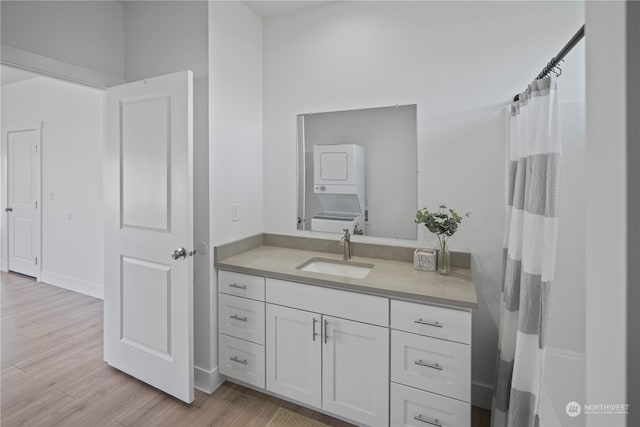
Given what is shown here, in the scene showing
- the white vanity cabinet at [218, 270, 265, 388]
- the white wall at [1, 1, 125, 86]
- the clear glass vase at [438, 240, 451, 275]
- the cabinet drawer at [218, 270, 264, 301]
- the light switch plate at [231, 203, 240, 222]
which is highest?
the white wall at [1, 1, 125, 86]

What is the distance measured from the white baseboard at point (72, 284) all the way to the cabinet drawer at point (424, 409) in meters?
3.50

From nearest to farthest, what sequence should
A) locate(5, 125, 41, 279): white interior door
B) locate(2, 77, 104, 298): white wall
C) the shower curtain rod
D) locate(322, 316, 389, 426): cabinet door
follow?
the shower curtain rod → locate(322, 316, 389, 426): cabinet door → locate(2, 77, 104, 298): white wall → locate(5, 125, 41, 279): white interior door

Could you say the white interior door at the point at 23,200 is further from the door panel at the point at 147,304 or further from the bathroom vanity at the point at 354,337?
the bathroom vanity at the point at 354,337

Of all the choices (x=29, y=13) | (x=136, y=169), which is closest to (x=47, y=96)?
(x=29, y=13)

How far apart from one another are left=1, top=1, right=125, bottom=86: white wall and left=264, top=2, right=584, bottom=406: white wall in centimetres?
135

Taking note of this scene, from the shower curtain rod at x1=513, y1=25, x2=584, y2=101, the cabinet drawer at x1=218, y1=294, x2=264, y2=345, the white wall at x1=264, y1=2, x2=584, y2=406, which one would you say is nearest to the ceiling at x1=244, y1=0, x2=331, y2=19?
the white wall at x1=264, y1=2, x2=584, y2=406

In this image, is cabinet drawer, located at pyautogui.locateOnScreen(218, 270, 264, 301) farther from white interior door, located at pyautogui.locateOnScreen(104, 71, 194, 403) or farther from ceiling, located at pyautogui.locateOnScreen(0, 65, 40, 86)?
ceiling, located at pyautogui.locateOnScreen(0, 65, 40, 86)

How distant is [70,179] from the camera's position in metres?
3.82

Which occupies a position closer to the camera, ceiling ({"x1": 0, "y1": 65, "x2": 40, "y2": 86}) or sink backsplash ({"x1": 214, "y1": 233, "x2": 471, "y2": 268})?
sink backsplash ({"x1": 214, "y1": 233, "x2": 471, "y2": 268})

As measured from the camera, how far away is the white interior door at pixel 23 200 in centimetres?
420

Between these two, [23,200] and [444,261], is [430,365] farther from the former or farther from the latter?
[23,200]

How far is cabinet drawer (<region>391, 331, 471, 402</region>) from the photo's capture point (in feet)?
4.73

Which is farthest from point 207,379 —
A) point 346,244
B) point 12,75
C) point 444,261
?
point 12,75

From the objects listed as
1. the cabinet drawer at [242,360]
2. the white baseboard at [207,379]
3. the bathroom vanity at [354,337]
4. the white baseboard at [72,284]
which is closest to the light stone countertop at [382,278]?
the bathroom vanity at [354,337]
